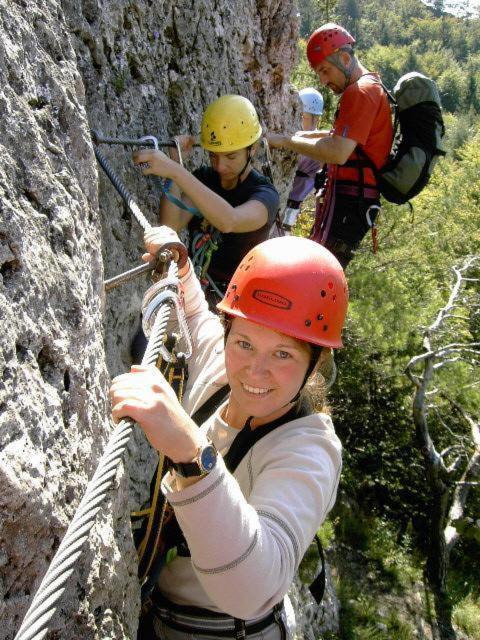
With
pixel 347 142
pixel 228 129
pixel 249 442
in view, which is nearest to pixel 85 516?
pixel 249 442

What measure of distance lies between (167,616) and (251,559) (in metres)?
0.92

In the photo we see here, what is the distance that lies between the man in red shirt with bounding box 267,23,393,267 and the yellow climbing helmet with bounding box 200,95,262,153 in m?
0.97

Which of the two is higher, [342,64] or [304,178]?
[342,64]

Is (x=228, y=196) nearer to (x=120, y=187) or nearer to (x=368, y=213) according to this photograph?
(x=120, y=187)

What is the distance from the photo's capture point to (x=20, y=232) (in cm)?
158

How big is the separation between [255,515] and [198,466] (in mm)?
210

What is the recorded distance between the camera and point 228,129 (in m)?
3.79

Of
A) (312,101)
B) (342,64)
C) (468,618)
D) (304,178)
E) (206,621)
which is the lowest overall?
(468,618)

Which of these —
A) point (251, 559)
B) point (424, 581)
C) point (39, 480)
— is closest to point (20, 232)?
point (39, 480)

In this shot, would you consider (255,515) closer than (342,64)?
Yes

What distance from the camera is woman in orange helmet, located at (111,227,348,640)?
4.34 feet

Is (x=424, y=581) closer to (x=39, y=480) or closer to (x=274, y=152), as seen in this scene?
(x=274, y=152)

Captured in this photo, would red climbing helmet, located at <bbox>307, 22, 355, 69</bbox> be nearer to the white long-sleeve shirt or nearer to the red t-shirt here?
the red t-shirt

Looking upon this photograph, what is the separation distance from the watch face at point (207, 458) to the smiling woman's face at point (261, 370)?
1.61ft
